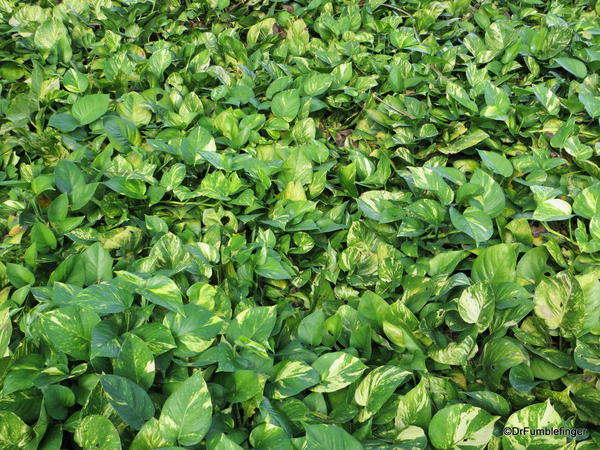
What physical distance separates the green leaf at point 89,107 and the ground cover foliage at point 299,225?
0.5 inches

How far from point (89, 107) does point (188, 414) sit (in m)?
1.55

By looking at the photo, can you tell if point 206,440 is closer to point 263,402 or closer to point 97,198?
point 263,402

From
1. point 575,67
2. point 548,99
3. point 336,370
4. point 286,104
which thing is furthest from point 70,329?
point 575,67

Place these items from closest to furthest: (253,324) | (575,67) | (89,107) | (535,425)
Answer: (535,425), (253,324), (89,107), (575,67)

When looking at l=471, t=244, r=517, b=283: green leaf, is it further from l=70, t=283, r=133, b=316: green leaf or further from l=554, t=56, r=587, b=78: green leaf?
l=554, t=56, r=587, b=78: green leaf

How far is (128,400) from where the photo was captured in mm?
1067

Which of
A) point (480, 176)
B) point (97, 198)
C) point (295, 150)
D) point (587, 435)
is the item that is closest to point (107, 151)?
point (97, 198)

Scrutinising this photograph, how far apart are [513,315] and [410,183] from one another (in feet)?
2.28

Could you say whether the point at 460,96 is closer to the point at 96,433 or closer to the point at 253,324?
the point at 253,324

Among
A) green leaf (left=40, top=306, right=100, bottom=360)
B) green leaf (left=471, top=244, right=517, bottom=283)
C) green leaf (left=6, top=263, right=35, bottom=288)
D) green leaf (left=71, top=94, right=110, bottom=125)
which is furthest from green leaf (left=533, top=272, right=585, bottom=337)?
green leaf (left=71, top=94, right=110, bottom=125)

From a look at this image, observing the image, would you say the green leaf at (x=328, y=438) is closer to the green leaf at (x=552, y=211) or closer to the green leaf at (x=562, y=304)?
the green leaf at (x=562, y=304)

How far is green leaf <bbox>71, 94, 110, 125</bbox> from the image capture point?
2.07 metres

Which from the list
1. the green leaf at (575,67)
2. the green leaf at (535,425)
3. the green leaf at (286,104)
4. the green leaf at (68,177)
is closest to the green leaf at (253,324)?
the green leaf at (535,425)

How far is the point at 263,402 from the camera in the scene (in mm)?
1189
